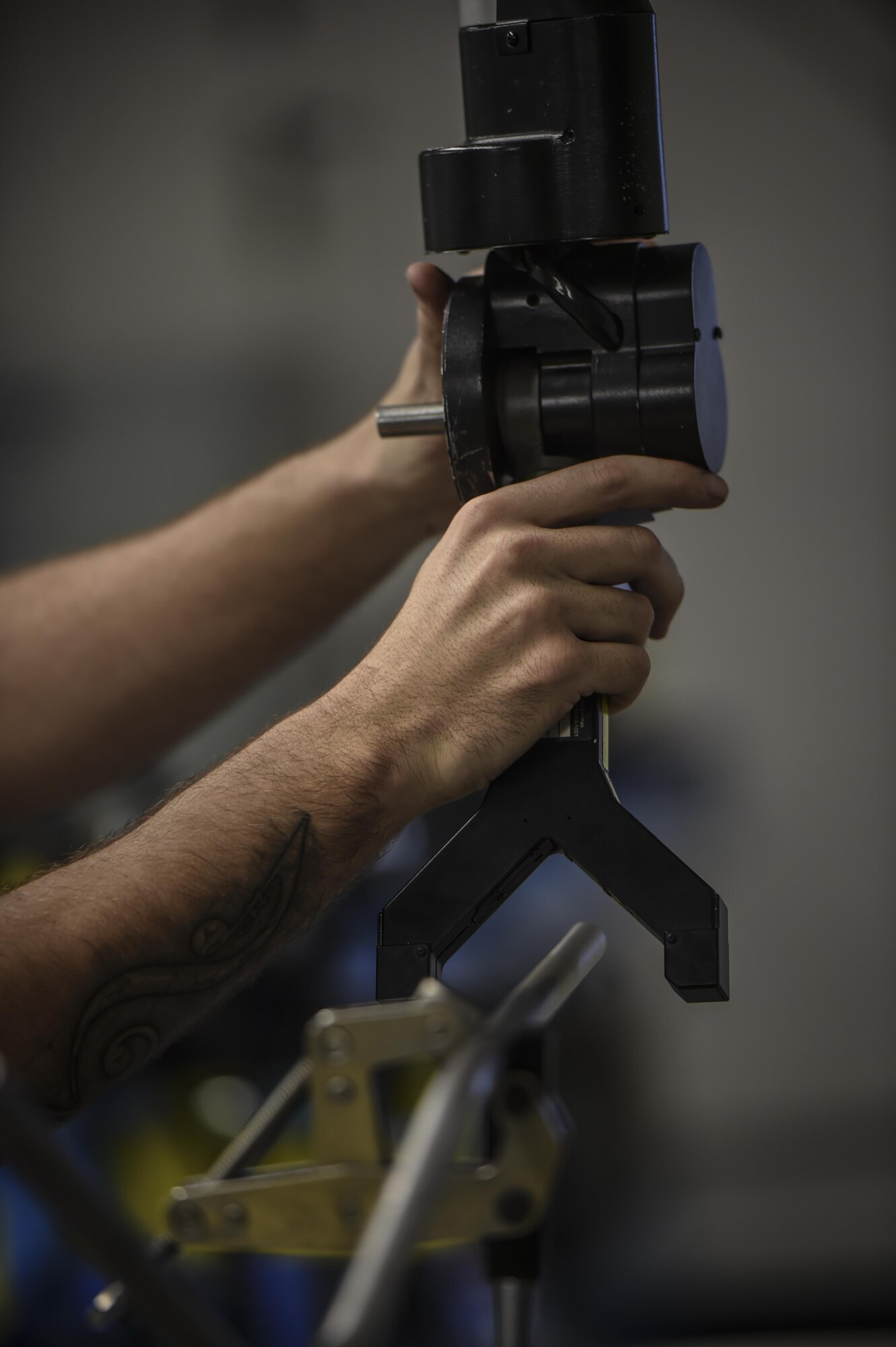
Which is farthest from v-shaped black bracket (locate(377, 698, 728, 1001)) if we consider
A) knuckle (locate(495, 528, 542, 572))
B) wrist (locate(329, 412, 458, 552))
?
wrist (locate(329, 412, 458, 552))

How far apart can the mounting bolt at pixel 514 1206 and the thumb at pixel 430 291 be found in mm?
668

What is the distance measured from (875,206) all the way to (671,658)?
3.15 ft

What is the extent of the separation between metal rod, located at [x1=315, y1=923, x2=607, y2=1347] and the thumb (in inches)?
25.5

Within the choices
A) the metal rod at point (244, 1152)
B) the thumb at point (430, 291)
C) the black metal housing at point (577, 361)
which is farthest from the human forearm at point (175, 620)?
the metal rod at point (244, 1152)

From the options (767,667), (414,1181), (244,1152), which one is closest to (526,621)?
(244,1152)

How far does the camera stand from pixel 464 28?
86 centimetres

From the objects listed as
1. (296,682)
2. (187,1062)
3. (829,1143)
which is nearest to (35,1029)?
(187,1062)

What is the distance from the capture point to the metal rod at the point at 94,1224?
1.28 ft

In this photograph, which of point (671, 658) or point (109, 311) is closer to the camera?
point (671, 658)

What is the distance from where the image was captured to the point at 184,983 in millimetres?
909

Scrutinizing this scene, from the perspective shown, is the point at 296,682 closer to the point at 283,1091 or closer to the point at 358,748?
Result: the point at 358,748

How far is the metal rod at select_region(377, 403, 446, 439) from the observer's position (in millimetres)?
980

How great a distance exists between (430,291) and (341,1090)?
71 centimetres

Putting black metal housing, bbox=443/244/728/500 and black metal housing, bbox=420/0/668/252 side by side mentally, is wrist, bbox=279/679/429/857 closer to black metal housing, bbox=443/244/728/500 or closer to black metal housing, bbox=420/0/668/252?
black metal housing, bbox=443/244/728/500
